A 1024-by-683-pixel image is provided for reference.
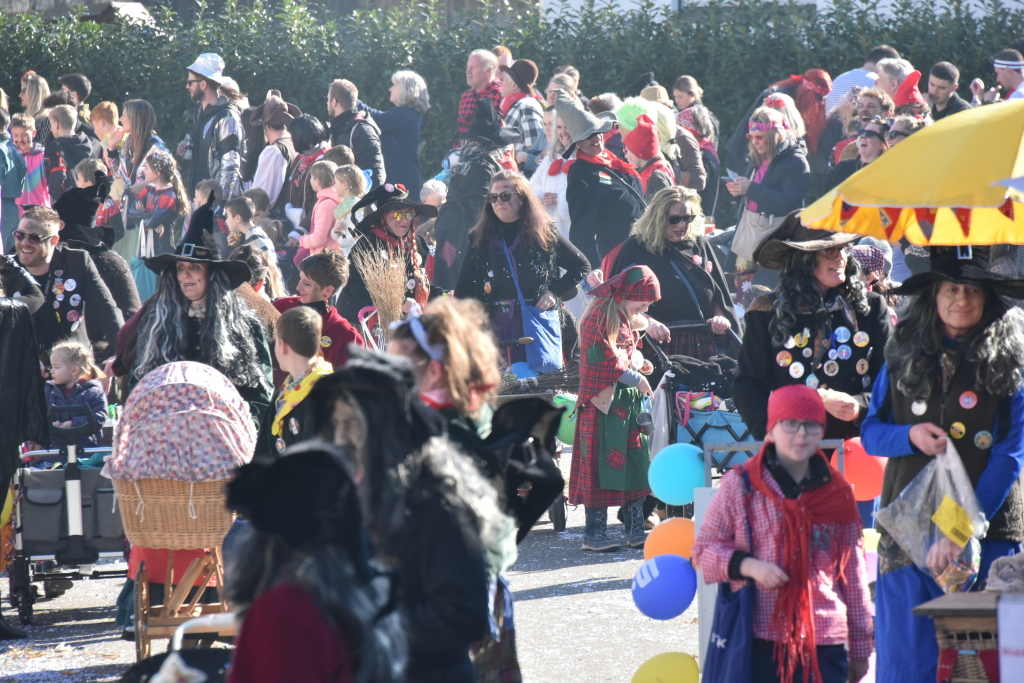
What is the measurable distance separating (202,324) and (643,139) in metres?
6.49

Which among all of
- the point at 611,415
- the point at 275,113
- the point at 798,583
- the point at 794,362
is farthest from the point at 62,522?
the point at 275,113

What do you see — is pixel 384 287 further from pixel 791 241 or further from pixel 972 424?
pixel 972 424

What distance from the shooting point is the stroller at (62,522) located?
6.80 metres

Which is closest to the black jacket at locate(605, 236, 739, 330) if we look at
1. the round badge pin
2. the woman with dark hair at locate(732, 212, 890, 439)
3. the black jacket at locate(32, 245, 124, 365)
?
the woman with dark hair at locate(732, 212, 890, 439)

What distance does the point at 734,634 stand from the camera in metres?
4.35

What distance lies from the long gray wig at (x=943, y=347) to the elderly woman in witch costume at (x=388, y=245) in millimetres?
5152

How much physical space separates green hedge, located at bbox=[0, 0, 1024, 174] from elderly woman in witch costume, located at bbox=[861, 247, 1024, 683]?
1161cm

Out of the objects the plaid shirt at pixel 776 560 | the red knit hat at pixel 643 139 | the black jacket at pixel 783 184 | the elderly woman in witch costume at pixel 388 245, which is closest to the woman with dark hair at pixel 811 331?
the plaid shirt at pixel 776 560

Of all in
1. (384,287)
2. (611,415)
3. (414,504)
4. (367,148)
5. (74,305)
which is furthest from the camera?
(367,148)

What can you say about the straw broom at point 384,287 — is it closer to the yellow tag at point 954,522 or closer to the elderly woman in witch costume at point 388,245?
the elderly woman in witch costume at point 388,245

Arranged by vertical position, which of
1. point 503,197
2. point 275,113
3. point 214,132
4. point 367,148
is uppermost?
point 275,113

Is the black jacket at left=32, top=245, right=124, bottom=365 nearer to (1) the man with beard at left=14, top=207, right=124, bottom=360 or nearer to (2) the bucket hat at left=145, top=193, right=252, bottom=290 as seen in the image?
(1) the man with beard at left=14, top=207, right=124, bottom=360

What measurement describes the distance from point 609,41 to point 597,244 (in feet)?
21.6

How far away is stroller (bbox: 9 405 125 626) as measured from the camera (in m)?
6.80
